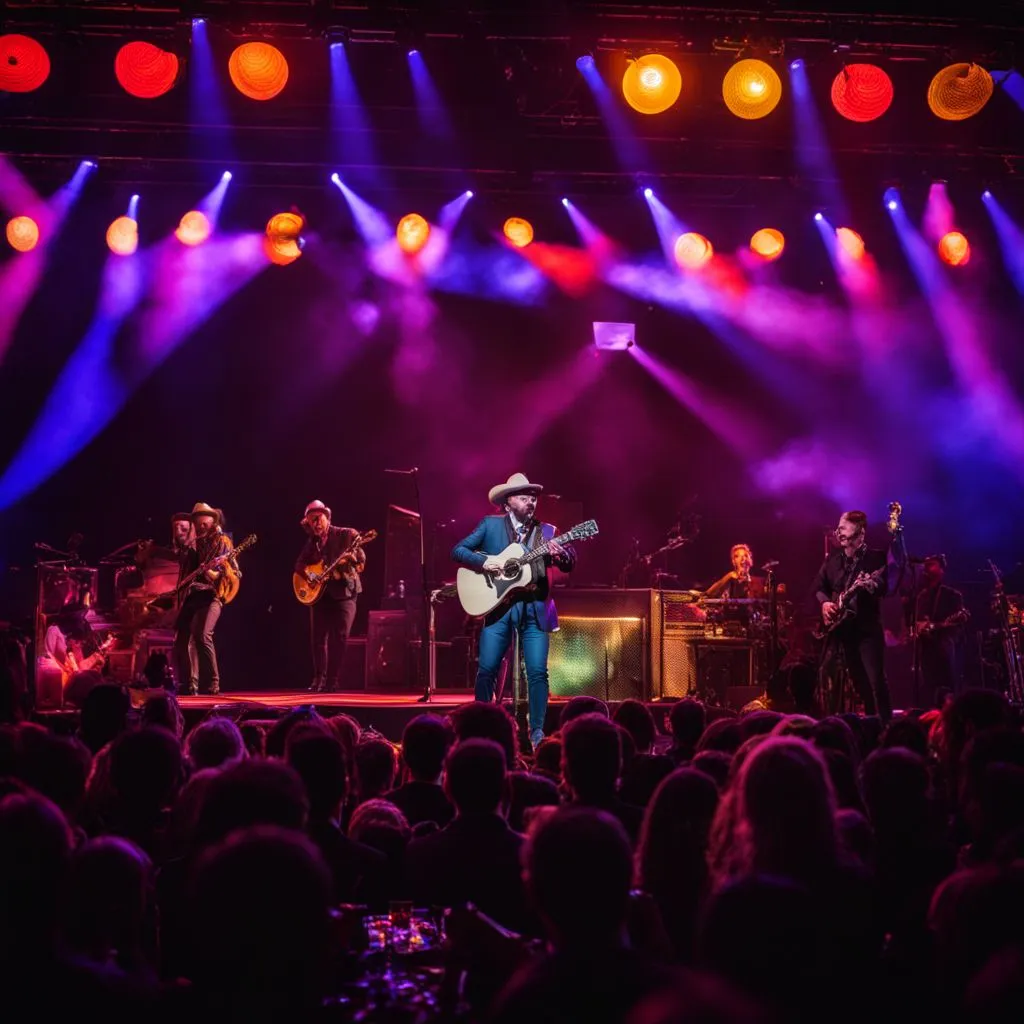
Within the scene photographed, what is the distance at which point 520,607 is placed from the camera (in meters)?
9.23

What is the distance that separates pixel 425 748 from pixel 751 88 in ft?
27.6

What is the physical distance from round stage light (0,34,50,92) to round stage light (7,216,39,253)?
384 cm

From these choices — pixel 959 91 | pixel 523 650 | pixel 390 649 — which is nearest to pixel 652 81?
pixel 959 91

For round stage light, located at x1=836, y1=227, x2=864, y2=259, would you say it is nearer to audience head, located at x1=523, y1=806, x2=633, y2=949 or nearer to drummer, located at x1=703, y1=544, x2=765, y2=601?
drummer, located at x1=703, y1=544, x2=765, y2=601

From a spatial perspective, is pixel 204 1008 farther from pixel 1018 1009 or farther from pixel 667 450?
pixel 667 450

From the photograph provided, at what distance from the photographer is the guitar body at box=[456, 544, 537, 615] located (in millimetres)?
9117

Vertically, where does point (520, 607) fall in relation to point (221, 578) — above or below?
below

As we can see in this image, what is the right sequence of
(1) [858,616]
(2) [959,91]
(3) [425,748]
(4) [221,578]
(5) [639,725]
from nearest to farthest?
(3) [425,748] → (5) [639,725] → (1) [858,616] → (2) [959,91] → (4) [221,578]

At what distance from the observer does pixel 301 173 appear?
1459cm

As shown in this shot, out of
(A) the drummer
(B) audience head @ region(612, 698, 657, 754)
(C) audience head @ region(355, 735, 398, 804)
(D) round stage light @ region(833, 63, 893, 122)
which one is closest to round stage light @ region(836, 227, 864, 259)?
(D) round stage light @ region(833, 63, 893, 122)

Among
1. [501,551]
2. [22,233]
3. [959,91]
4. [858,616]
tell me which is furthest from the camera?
[22,233]

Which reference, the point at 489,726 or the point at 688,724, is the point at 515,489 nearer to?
the point at 688,724

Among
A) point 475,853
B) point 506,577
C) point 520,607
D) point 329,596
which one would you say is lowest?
point 475,853

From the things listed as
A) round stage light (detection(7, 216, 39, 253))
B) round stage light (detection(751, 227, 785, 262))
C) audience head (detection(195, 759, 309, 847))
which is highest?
round stage light (detection(751, 227, 785, 262))
